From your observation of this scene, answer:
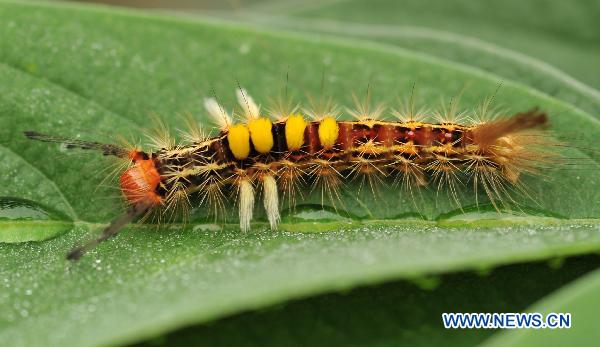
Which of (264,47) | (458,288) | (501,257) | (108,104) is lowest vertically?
(458,288)

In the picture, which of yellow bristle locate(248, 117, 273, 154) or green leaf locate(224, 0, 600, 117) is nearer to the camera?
yellow bristle locate(248, 117, 273, 154)

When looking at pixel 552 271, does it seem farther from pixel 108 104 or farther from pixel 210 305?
pixel 108 104

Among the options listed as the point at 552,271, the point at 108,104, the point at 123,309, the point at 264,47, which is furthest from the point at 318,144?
the point at 123,309

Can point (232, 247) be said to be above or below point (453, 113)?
below

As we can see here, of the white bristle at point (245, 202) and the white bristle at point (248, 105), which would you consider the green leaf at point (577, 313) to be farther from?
the white bristle at point (248, 105)

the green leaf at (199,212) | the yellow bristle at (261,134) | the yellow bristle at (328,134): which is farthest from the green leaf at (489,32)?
the yellow bristle at (261,134)

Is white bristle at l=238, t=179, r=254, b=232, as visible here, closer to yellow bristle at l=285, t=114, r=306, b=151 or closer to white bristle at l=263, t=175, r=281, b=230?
white bristle at l=263, t=175, r=281, b=230

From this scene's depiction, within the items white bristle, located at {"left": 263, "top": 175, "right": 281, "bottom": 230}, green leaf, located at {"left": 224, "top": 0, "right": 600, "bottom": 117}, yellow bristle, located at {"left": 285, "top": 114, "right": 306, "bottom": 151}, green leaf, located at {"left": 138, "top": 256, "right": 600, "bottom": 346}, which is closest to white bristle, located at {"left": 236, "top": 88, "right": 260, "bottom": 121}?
yellow bristle, located at {"left": 285, "top": 114, "right": 306, "bottom": 151}
